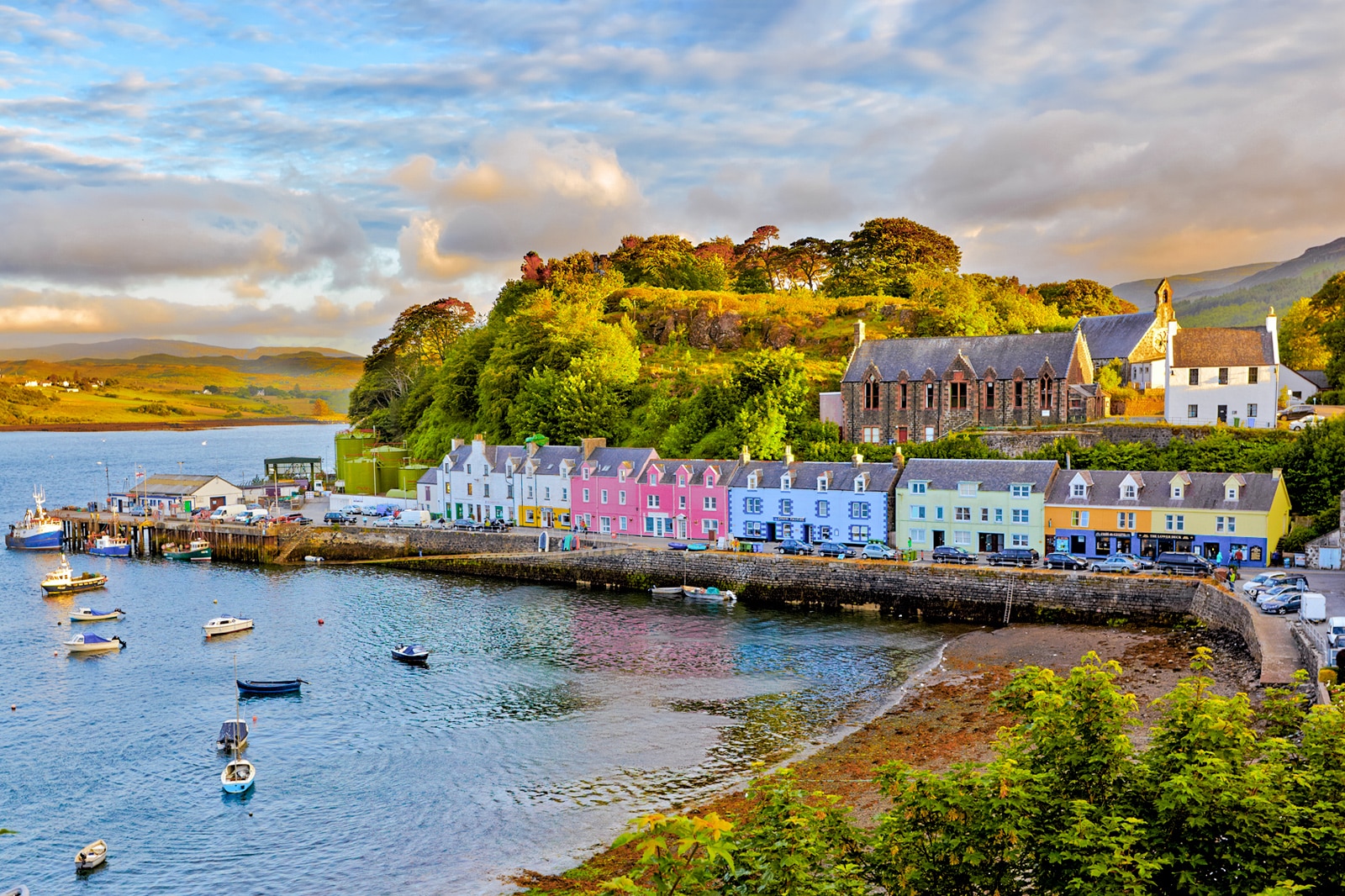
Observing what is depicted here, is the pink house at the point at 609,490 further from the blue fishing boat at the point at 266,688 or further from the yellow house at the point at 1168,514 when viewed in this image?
the blue fishing boat at the point at 266,688

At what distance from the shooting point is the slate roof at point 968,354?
6486 centimetres

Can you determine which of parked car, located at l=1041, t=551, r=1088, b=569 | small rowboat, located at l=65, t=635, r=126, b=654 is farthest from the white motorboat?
parked car, located at l=1041, t=551, r=1088, b=569

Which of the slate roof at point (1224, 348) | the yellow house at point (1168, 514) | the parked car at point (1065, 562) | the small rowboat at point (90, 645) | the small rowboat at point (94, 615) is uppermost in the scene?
the slate roof at point (1224, 348)

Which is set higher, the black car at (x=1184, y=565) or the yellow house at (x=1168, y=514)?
the yellow house at (x=1168, y=514)

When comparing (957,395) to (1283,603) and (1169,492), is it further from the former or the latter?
(1283,603)

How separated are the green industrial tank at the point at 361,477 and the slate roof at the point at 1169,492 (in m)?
63.7

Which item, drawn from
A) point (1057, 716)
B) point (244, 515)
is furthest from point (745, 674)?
point (244, 515)

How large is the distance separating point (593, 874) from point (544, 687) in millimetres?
15978

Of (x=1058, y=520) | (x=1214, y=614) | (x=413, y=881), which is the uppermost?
(x=1058, y=520)

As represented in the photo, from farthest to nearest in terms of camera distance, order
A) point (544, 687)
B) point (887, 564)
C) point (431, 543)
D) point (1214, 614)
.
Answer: point (431, 543) → point (887, 564) → point (1214, 614) → point (544, 687)

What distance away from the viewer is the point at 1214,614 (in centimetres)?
4166

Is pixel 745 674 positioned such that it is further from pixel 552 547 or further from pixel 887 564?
pixel 552 547

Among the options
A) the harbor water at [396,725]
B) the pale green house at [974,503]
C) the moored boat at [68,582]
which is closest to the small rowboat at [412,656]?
the harbor water at [396,725]

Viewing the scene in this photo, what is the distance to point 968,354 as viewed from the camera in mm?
67688
